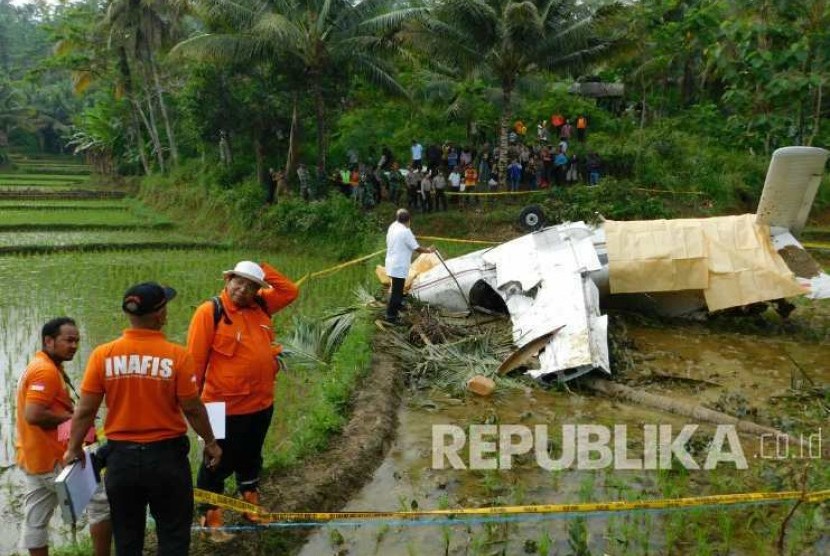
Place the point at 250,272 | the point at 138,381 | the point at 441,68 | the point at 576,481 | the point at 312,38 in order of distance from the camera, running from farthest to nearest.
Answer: the point at 441,68, the point at 312,38, the point at 576,481, the point at 250,272, the point at 138,381

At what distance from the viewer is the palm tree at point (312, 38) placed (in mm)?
17375

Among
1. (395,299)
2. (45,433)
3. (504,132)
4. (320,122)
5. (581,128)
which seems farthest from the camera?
(581,128)

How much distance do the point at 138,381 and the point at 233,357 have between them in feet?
2.85

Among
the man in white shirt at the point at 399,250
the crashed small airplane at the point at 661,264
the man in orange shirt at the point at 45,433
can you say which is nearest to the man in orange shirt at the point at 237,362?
the man in orange shirt at the point at 45,433

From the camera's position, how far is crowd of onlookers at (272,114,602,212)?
59.3 ft

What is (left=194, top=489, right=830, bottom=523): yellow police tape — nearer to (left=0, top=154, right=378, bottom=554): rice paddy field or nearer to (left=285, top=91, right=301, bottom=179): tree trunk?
(left=0, top=154, right=378, bottom=554): rice paddy field

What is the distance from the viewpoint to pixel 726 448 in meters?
5.94

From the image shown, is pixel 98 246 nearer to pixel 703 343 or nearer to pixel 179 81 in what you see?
pixel 703 343

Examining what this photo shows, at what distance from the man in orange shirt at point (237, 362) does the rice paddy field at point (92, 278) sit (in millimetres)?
1591

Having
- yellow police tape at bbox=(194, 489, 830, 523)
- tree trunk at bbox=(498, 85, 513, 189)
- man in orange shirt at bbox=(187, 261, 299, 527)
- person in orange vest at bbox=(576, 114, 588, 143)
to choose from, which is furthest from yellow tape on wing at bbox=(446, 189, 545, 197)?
man in orange shirt at bbox=(187, 261, 299, 527)

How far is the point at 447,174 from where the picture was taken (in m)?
19.3

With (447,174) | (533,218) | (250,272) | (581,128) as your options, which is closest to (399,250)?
(250,272)

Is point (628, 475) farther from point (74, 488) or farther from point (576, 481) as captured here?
point (74, 488)

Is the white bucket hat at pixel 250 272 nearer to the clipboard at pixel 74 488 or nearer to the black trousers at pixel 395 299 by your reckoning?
the clipboard at pixel 74 488
